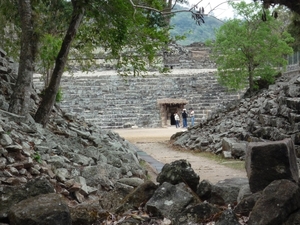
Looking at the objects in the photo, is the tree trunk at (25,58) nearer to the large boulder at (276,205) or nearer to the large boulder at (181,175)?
the large boulder at (181,175)

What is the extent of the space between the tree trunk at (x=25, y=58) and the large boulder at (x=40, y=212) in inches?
164

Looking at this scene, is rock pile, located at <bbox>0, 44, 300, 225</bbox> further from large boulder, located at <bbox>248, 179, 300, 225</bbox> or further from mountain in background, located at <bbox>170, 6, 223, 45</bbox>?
mountain in background, located at <bbox>170, 6, 223, 45</bbox>

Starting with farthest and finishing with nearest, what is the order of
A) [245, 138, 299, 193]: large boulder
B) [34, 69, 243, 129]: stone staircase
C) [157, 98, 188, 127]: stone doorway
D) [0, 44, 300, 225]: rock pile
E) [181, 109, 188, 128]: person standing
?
[157, 98, 188, 127]: stone doorway → [34, 69, 243, 129]: stone staircase → [181, 109, 188, 128]: person standing → [245, 138, 299, 193]: large boulder → [0, 44, 300, 225]: rock pile

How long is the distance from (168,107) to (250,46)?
324 inches

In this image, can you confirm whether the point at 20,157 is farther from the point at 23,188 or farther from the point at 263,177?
the point at 263,177

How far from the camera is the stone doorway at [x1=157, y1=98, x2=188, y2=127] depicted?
74.9ft

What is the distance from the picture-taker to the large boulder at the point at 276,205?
3.45 metres

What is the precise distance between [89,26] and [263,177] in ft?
20.5

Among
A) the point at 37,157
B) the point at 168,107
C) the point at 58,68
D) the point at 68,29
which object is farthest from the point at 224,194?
the point at 168,107

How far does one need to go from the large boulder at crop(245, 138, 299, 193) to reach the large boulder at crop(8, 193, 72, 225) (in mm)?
1993

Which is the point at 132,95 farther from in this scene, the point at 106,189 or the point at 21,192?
the point at 21,192

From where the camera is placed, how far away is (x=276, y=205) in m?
3.51

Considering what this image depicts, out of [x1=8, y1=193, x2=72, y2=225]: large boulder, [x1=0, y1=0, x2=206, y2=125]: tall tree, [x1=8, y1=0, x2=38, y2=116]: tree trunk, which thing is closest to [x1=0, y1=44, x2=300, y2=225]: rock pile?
[x1=8, y1=193, x2=72, y2=225]: large boulder

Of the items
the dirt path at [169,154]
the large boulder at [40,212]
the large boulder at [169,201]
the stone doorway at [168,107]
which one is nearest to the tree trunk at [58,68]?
the dirt path at [169,154]
